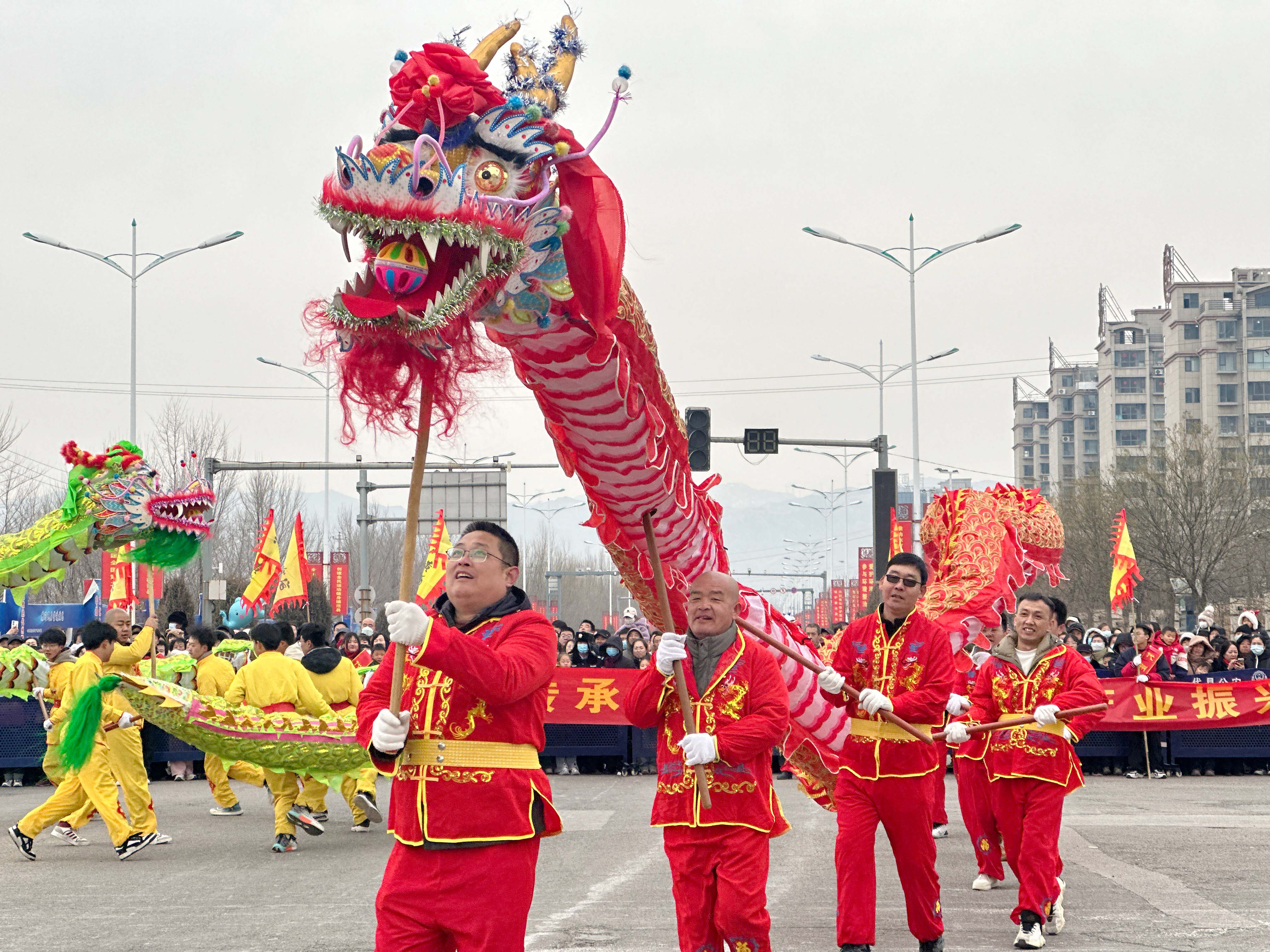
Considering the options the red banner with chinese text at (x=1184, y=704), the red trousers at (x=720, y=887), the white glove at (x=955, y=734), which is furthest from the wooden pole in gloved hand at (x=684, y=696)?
the red banner with chinese text at (x=1184, y=704)

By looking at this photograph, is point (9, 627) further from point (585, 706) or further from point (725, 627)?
point (725, 627)

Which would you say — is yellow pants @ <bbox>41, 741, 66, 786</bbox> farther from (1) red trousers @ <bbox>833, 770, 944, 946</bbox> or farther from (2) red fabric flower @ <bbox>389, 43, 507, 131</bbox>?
(2) red fabric flower @ <bbox>389, 43, 507, 131</bbox>

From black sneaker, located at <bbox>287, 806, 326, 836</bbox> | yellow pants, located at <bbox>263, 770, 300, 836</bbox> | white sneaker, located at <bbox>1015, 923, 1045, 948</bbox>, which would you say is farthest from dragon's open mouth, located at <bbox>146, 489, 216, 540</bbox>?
white sneaker, located at <bbox>1015, 923, 1045, 948</bbox>

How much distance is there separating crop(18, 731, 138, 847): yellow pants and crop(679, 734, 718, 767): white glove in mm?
5956

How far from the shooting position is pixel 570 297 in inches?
214

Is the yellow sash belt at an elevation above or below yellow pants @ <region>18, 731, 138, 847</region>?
above

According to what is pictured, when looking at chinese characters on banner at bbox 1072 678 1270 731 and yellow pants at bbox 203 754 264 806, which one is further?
chinese characters on banner at bbox 1072 678 1270 731

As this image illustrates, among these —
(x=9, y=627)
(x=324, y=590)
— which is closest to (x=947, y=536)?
(x=9, y=627)

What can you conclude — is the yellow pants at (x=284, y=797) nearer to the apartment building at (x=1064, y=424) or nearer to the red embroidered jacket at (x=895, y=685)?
the red embroidered jacket at (x=895, y=685)

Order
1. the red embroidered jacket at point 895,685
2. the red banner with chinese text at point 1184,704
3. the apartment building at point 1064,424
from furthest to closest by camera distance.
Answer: the apartment building at point 1064,424, the red banner with chinese text at point 1184,704, the red embroidered jacket at point 895,685

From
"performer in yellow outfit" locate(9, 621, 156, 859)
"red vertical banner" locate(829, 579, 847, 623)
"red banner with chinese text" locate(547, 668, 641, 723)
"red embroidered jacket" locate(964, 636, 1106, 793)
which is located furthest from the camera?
"red vertical banner" locate(829, 579, 847, 623)

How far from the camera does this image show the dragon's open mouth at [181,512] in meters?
11.4

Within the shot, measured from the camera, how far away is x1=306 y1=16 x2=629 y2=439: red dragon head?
15.1 feet

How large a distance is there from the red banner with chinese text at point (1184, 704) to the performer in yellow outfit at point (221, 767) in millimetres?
8797
